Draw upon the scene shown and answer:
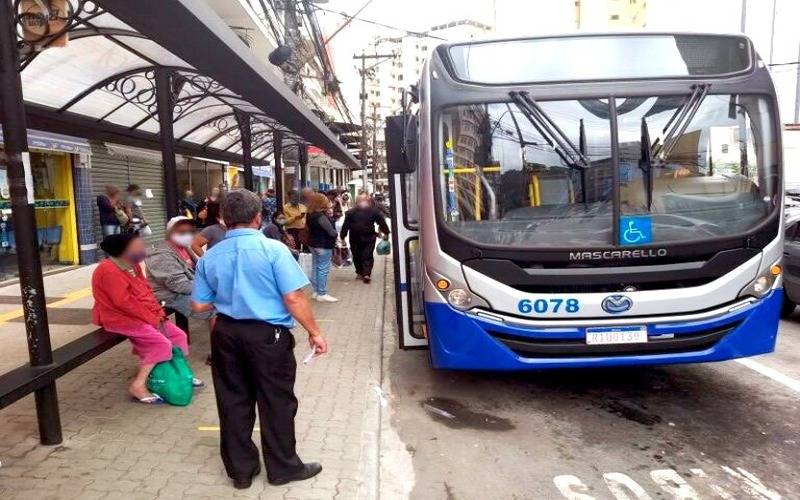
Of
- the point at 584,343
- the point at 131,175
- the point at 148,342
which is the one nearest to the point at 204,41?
the point at 148,342

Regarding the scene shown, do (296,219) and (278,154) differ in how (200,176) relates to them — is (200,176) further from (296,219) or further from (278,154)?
(296,219)

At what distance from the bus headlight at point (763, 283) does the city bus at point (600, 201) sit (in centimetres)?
2

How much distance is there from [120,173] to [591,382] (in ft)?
39.0

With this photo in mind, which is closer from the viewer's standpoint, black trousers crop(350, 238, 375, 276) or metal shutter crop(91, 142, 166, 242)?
black trousers crop(350, 238, 375, 276)

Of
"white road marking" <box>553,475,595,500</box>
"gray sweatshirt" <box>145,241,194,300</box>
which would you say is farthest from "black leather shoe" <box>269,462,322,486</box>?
"gray sweatshirt" <box>145,241,194,300</box>

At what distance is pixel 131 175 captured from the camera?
1430 centimetres

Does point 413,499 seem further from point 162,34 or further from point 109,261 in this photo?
point 162,34

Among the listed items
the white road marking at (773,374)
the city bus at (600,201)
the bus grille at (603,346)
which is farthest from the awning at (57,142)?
the white road marking at (773,374)

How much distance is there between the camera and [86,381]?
205 inches

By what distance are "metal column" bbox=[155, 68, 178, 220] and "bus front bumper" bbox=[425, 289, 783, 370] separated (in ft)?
11.7

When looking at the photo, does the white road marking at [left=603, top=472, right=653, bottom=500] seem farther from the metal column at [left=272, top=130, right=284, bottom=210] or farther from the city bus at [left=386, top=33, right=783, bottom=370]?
the metal column at [left=272, top=130, right=284, bottom=210]

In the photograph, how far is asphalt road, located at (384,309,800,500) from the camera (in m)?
3.65

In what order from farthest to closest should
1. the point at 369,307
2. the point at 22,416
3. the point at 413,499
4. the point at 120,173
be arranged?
the point at 120,173 → the point at 369,307 → the point at 22,416 → the point at 413,499

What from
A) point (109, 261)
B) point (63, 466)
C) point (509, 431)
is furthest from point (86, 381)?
point (509, 431)
